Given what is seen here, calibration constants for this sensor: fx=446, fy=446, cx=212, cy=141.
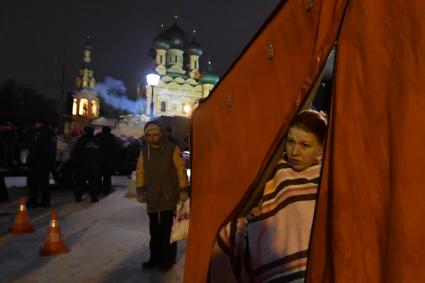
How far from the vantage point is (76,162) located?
11438mm

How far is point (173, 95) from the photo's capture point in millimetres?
73312

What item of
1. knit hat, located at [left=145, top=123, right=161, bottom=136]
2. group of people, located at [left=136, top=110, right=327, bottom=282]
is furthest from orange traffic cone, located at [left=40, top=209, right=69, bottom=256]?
group of people, located at [left=136, top=110, right=327, bottom=282]

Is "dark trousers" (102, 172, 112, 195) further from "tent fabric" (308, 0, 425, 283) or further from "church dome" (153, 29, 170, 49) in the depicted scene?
"church dome" (153, 29, 170, 49)

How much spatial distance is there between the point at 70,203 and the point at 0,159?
666 cm

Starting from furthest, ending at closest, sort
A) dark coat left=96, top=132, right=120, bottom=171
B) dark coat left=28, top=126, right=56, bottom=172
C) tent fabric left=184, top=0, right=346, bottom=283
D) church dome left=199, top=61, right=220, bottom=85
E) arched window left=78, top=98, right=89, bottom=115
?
church dome left=199, top=61, right=220, bottom=85
arched window left=78, top=98, right=89, bottom=115
dark coat left=96, top=132, right=120, bottom=171
dark coat left=28, top=126, right=56, bottom=172
tent fabric left=184, top=0, right=346, bottom=283

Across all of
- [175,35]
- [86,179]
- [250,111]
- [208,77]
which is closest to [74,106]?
[175,35]

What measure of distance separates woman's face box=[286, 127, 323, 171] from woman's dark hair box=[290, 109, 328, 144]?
2cm

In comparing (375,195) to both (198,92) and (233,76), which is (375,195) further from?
(198,92)

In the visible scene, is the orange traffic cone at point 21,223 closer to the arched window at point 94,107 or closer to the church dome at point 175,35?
the arched window at point 94,107

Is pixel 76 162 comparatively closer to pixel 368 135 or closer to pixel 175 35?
pixel 368 135

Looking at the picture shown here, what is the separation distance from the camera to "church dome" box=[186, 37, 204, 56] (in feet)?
240

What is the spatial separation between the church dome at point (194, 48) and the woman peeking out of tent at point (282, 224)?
7212cm

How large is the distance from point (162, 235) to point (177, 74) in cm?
6776

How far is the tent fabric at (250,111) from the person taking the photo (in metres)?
2.11
